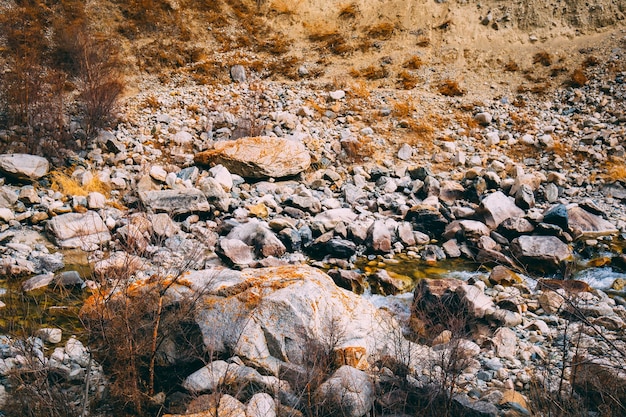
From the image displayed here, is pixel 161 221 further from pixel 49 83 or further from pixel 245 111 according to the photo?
pixel 49 83

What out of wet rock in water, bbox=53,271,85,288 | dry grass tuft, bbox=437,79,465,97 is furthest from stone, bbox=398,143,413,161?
wet rock in water, bbox=53,271,85,288

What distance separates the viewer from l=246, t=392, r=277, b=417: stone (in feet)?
15.6

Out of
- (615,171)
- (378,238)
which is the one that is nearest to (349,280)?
(378,238)

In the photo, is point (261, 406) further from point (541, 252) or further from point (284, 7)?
point (284, 7)

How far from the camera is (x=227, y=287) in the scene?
655 cm

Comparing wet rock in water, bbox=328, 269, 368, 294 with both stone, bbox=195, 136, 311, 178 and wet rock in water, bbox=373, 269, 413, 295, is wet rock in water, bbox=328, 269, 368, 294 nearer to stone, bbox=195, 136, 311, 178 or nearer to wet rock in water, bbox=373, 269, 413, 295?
wet rock in water, bbox=373, 269, 413, 295

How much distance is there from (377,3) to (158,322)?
72.5 ft

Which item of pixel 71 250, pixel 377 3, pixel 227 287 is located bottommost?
pixel 71 250

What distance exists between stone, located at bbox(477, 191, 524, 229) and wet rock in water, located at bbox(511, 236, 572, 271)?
1.25 m

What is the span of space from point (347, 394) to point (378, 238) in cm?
623

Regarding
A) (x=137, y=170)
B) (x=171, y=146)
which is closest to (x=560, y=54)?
(x=171, y=146)

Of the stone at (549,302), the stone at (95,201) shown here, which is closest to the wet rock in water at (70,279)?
the stone at (95,201)

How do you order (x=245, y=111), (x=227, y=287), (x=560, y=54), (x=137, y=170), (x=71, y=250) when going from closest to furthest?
(x=227, y=287) < (x=71, y=250) < (x=137, y=170) < (x=245, y=111) < (x=560, y=54)

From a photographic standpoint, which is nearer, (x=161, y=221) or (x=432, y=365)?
(x=432, y=365)
